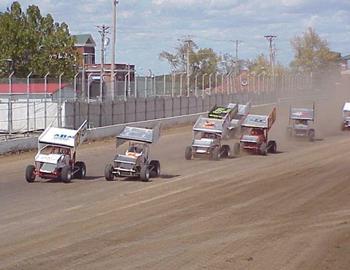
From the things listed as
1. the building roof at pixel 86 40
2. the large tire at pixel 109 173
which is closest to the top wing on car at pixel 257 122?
the large tire at pixel 109 173

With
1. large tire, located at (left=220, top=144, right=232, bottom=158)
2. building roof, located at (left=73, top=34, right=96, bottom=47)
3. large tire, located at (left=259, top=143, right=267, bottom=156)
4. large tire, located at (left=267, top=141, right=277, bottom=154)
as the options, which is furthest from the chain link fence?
building roof, located at (left=73, top=34, right=96, bottom=47)

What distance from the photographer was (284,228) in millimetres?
15047

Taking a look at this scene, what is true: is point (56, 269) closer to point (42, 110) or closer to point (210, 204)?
point (210, 204)

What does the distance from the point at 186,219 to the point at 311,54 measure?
115m

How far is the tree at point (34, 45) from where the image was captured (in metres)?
66.0

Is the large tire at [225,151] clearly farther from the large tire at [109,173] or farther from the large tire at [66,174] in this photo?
the large tire at [66,174]

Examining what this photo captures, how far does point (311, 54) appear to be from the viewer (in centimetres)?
12838

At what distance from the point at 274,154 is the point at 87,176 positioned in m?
11.0

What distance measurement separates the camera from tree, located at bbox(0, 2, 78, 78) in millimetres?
66000

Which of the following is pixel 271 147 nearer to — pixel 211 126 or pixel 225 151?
pixel 225 151

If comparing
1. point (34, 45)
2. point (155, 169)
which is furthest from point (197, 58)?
point (155, 169)

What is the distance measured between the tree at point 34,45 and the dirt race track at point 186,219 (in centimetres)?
3863

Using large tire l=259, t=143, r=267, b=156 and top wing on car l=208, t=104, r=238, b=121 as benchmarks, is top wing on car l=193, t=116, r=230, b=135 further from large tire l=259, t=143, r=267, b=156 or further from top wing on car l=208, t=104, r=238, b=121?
large tire l=259, t=143, r=267, b=156

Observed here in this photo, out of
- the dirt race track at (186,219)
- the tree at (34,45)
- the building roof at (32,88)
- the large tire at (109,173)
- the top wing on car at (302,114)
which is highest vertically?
the tree at (34,45)
